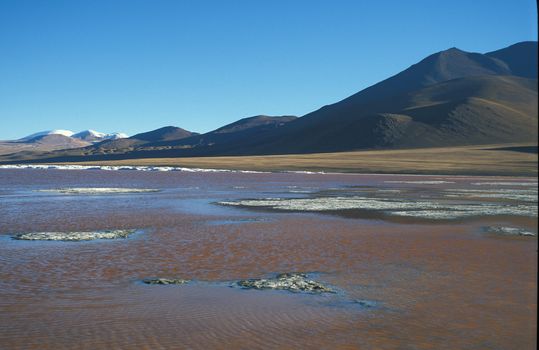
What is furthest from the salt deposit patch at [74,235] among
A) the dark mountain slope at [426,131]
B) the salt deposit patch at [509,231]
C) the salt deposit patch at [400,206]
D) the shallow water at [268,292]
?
the dark mountain slope at [426,131]

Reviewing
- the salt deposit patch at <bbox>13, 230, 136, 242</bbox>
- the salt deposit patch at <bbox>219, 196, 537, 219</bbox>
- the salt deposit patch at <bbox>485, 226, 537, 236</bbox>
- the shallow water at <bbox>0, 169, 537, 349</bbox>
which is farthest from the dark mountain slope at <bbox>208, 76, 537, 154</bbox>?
the salt deposit patch at <bbox>13, 230, 136, 242</bbox>

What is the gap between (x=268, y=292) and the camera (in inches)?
480

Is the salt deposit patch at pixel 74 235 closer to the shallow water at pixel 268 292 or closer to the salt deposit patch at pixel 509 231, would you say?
the shallow water at pixel 268 292

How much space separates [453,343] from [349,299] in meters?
2.98

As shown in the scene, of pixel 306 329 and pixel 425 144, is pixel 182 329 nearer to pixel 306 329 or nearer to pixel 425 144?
pixel 306 329

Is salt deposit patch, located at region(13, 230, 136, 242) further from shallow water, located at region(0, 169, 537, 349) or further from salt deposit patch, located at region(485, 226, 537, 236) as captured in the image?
salt deposit patch, located at region(485, 226, 537, 236)

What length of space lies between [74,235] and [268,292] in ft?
33.3

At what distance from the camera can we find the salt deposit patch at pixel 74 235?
19.1 m

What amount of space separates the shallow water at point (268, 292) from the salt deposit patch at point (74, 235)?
82cm

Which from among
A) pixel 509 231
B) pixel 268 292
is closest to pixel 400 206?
pixel 509 231

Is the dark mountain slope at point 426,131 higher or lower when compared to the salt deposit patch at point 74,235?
higher

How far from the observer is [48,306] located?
1083cm

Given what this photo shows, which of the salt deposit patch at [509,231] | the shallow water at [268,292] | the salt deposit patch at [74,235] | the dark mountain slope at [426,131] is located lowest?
the salt deposit patch at [509,231]

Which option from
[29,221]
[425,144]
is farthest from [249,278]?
[425,144]
